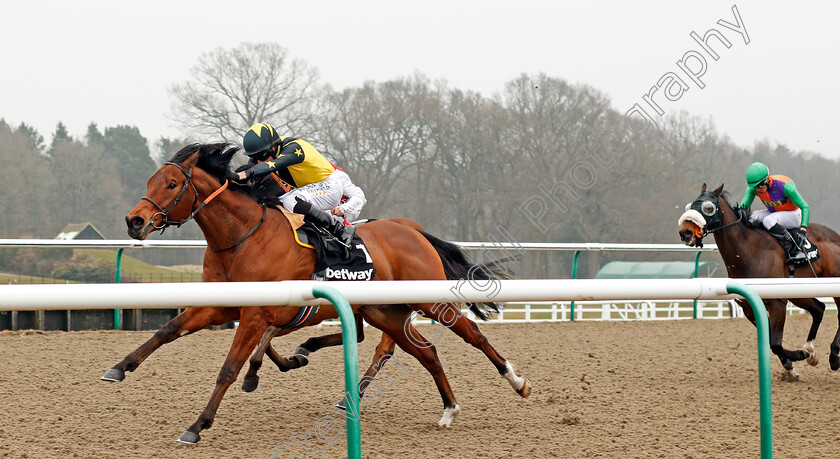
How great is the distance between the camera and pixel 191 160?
4434mm


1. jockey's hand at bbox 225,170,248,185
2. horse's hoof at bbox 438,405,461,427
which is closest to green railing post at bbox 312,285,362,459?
horse's hoof at bbox 438,405,461,427

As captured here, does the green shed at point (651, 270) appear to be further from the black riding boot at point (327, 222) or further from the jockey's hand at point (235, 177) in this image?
the jockey's hand at point (235, 177)

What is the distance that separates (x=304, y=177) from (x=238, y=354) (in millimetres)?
1426

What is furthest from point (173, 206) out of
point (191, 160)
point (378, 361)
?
point (378, 361)

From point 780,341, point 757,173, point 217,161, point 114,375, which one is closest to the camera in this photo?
point 114,375

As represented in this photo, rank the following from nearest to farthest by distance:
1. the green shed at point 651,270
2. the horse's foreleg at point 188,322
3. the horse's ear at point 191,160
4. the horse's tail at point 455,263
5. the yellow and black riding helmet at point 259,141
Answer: the horse's foreleg at point 188,322
the horse's ear at point 191,160
the yellow and black riding helmet at point 259,141
the horse's tail at point 455,263
the green shed at point 651,270

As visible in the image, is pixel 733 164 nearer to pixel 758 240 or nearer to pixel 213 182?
pixel 758 240

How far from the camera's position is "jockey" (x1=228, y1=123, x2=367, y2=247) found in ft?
14.8

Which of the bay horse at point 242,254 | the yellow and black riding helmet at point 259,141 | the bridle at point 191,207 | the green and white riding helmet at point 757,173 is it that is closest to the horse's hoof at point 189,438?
the bay horse at point 242,254

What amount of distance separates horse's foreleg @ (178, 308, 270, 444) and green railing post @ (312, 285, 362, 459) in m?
2.30

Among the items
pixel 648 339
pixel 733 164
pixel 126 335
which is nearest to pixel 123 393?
pixel 126 335

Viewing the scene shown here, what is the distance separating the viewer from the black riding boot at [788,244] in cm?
623

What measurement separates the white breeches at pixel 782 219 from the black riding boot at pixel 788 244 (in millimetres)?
59

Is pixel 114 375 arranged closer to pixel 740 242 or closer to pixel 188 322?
pixel 188 322
